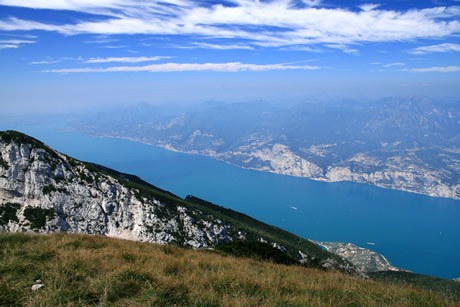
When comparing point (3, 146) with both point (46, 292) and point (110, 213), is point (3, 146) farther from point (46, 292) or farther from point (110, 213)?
point (46, 292)

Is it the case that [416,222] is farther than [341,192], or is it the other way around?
[341,192]

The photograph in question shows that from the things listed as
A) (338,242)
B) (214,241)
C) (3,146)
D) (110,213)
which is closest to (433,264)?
(338,242)

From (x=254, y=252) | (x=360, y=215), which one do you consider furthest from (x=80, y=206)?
(x=360, y=215)

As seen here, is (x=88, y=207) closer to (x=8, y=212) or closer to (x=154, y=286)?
(x=8, y=212)

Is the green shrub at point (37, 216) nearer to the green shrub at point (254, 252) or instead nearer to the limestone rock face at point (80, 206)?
the limestone rock face at point (80, 206)

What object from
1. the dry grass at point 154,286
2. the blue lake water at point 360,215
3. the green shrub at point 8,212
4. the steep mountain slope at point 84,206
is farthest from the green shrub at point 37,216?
the blue lake water at point 360,215
